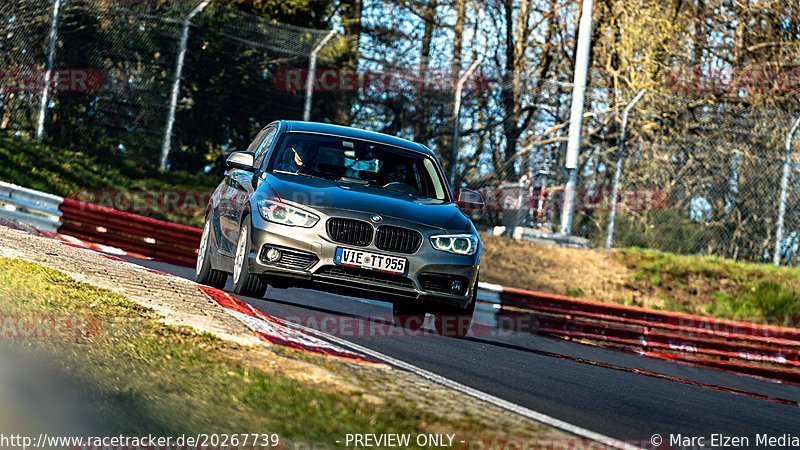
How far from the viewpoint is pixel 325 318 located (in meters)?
11.1

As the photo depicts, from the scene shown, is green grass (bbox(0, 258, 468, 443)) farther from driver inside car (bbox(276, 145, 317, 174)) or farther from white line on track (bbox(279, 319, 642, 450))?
driver inside car (bbox(276, 145, 317, 174))

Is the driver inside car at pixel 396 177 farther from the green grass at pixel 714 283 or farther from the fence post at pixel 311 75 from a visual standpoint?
the fence post at pixel 311 75

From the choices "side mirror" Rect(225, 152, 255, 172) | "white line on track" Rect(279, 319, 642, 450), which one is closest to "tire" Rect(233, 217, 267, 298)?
"side mirror" Rect(225, 152, 255, 172)

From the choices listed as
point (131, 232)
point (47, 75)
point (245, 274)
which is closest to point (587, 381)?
point (245, 274)

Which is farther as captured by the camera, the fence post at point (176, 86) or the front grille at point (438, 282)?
the fence post at point (176, 86)

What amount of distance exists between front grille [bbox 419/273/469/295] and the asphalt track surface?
453 millimetres

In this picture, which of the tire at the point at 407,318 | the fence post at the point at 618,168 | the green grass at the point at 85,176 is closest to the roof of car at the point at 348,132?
the tire at the point at 407,318

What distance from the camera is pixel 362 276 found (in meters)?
9.62

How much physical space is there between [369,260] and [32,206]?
385 inches

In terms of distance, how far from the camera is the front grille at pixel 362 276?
378 inches

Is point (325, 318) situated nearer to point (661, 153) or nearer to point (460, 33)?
point (661, 153)

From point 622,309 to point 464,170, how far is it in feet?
24.1

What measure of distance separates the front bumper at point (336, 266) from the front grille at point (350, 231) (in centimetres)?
4

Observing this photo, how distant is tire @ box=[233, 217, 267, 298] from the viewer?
9820 mm
